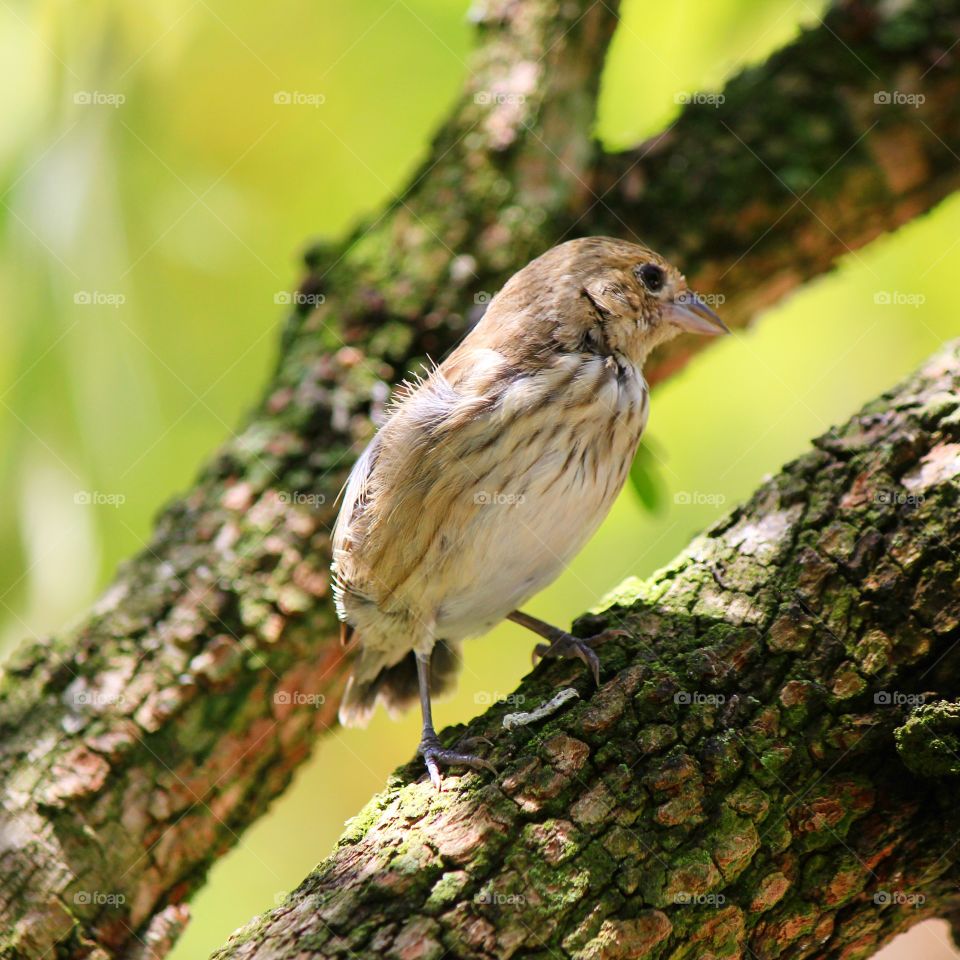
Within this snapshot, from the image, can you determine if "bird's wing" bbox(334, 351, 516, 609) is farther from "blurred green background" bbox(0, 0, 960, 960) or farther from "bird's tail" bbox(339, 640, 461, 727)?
"blurred green background" bbox(0, 0, 960, 960)

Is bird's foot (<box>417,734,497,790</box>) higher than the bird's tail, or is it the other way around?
the bird's tail

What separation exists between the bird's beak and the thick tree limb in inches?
43.1

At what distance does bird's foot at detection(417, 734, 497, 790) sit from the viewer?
269cm

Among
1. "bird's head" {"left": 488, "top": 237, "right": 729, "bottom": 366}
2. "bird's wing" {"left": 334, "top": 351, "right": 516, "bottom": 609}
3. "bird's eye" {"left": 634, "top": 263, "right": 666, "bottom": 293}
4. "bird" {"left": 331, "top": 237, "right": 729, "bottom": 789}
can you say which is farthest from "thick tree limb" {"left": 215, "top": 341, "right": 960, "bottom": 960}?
"bird's eye" {"left": 634, "top": 263, "right": 666, "bottom": 293}

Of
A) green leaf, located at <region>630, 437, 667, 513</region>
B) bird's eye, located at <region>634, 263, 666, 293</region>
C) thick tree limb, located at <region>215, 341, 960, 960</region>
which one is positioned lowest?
thick tree limb, located at <region>215, 341, 960, 960</region>

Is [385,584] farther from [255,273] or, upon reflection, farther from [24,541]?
[255,273]

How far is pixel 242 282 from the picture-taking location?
5012 mm

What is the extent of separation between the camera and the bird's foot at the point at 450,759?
269cm

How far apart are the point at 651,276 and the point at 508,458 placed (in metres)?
1.09

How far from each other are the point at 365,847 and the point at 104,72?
11.1 feet

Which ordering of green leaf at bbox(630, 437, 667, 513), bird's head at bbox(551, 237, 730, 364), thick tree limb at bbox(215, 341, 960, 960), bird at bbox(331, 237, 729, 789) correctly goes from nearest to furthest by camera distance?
thick tree limb at bbox(215, 341, 960, 960) → bird at bbox(331, 237, 729, 789) → bird's head at bbox(551, 237, 730, 364) → green leaf at bbox(630, 437, 667, 513)

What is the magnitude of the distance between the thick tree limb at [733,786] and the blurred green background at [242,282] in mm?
1604

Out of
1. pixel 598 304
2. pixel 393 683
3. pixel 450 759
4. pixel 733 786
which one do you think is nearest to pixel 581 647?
pixel 450 759

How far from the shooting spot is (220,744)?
11.9 ft
